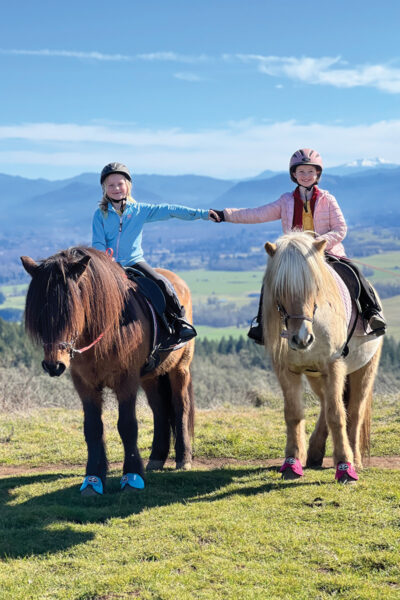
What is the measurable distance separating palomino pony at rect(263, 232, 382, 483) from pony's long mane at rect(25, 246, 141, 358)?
1518mm

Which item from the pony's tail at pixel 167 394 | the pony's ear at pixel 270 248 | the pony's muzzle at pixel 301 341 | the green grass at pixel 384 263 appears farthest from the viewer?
the green grass at pixel 384 263

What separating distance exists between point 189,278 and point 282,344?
494 feet

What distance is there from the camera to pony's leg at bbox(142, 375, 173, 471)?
7677mm

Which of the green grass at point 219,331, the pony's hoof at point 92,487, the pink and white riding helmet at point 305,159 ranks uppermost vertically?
the pink and white riding helmet at point 305,159

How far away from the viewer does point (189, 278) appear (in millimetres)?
156500

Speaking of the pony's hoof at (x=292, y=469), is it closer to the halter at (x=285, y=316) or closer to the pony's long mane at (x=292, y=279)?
the pony's long mane at (x=292, y=279)

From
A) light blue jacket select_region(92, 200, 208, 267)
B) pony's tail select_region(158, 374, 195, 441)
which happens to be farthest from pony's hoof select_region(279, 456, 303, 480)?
light blue jacket select_region(92, 200, 208, 267)

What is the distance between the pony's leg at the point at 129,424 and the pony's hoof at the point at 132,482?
4 cm

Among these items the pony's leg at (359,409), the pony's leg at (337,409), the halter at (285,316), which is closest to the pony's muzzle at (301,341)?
the halter at (285,316)

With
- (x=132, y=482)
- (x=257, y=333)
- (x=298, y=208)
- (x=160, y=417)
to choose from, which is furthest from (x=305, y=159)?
(x=132, y=482)

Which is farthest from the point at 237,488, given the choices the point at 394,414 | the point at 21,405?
the point at 21,405

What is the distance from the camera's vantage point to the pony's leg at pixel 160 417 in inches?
302

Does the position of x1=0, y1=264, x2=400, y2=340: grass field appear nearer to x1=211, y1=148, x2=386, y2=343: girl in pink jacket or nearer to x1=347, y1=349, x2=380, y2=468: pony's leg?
x1=347, y1=349, x2=380, y2=468: pony's leg

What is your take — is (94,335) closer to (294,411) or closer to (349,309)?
(294,411)
